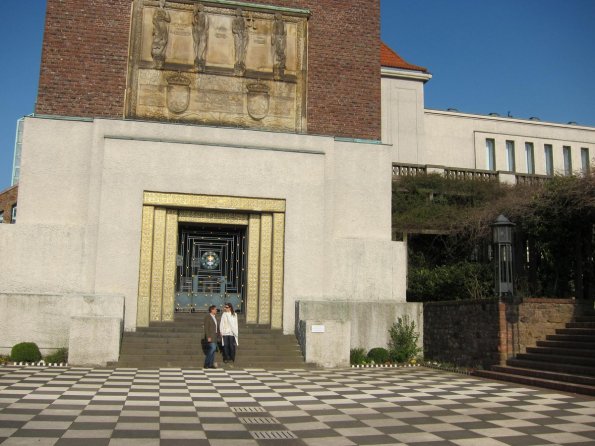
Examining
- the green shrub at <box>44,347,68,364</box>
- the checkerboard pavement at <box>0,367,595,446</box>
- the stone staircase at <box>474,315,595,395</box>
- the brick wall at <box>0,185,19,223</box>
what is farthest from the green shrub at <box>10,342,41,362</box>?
the brick wall at <box>0,185,19,223</box>

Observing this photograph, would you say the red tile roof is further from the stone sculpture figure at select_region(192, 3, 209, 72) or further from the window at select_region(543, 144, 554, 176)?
the stone sculpture figure at select_region(192, 3, 209, 72)

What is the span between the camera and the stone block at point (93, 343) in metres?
15.3

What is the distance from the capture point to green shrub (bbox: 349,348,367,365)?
17188mm

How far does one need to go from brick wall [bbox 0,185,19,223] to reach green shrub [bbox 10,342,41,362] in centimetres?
1408

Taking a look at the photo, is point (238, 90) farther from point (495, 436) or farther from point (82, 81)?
point (495, 436)

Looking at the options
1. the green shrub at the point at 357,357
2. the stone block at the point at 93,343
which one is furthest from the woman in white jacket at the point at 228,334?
the green shrub at the point at 357,357

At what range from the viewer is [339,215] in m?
19.4

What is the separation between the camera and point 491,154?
36000 mm

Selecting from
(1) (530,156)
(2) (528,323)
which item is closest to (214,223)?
(2) (528,323)

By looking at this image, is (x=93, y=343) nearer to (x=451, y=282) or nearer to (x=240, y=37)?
(x=240, y=37)

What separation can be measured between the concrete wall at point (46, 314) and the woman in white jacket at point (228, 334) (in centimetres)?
Result: 302

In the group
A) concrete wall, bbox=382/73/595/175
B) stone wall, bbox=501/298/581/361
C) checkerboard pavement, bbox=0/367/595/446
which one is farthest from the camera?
concrete wall, bbox=382/73/595/175

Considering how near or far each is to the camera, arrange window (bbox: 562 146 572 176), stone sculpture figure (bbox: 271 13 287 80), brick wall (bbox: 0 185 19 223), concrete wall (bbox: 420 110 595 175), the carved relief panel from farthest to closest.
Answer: window (bbox: 562 146 572 176), concrete wall (bbox: 420 110 595 175), brick wall (bbox: 0 185 19 223), stone sculpture figure (bbox: 271 13 287 80), the carved relief panel

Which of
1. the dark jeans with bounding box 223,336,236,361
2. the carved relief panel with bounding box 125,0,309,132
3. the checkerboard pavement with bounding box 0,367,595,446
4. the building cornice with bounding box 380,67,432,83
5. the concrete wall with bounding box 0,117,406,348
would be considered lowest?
the checkerboard pavement with bounding box 0,367,595,446
